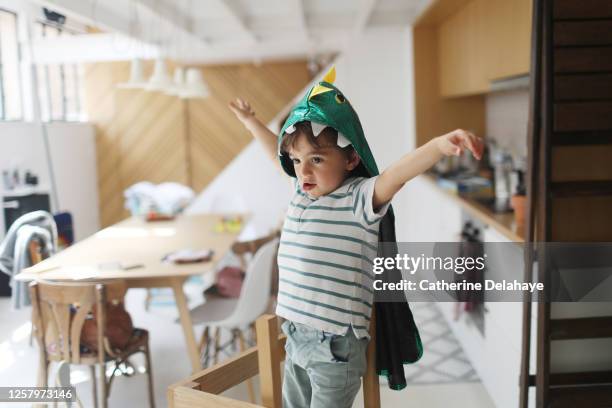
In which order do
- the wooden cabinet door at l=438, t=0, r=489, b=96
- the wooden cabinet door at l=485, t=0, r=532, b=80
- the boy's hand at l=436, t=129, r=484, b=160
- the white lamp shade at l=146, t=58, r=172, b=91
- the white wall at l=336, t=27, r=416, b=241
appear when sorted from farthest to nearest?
1. the white wall at l=336, t=27, r=416, b=241
2. the wooden cabinet door at l=438, t=0, r=489, b=96
3. the white lamp shade at l=146, t=58, r=172, b=91
4. the wooden cabinet door at l=485, t=0, r=532, b=80
5. the boy's hand at l=436, t=129, r=484, b=160

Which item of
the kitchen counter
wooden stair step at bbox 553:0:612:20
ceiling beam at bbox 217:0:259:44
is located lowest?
the kitchen counter

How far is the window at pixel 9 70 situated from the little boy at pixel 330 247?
75 centimetres

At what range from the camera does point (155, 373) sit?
8.68 ft

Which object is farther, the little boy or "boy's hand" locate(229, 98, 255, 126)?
"boy's hand" locate(229, 98, 255, 126)

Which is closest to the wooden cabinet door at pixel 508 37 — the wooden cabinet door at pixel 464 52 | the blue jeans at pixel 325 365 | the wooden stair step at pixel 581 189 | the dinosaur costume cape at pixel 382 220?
the wooden cabinet door at pixel 464 52

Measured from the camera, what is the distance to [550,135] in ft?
5.85

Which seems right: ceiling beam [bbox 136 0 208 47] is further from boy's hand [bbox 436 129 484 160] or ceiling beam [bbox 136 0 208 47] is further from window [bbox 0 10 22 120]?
boy's hand [bbox 436 129 484 160]

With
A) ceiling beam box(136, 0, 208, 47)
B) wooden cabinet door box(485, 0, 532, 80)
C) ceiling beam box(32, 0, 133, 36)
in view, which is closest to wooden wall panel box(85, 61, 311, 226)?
ceiling beam box(32, 0, 133, 36)

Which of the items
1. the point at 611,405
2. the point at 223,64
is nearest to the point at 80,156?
the point at 611,405

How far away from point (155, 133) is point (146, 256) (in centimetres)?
59

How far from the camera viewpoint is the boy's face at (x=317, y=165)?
1216mm

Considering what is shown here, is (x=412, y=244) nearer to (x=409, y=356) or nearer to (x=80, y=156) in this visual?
(x=409, y=356)

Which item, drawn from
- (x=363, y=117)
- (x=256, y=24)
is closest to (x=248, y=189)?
(x=363, y=117)

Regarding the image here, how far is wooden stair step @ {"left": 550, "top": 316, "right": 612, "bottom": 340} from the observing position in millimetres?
1833
